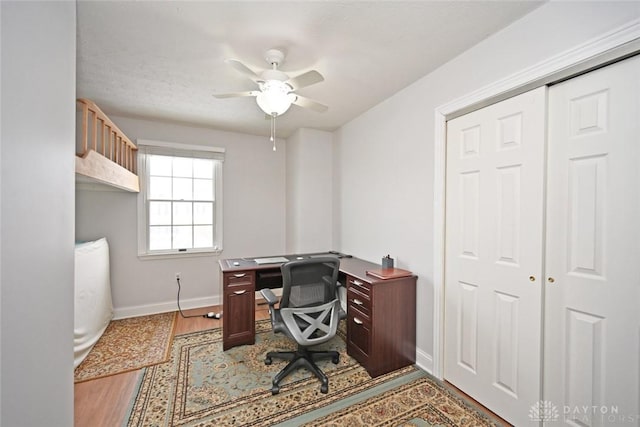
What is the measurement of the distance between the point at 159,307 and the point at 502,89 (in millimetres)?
4437

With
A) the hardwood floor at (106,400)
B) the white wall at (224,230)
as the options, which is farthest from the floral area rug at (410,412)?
the white wall at (224,230)

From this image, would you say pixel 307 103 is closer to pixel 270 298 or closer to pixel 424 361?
pixel 270 298

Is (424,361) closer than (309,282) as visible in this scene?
No

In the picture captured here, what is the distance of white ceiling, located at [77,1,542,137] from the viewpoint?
153 centimetres

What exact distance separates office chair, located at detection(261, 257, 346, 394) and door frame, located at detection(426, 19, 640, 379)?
86 centimetres

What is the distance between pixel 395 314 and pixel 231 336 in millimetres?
1664

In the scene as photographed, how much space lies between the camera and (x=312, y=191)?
12.5ft

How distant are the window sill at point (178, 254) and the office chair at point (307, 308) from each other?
1992mm

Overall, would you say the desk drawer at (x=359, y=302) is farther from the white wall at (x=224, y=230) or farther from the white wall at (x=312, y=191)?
the white wall at (x=224, y=230)

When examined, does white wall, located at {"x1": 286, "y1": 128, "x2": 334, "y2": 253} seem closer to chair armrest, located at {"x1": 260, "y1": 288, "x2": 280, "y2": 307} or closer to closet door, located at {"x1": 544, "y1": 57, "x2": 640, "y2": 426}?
chair armrest, located at {"x1": 260, "y1": 288, "x2": 280, "y2": 307}

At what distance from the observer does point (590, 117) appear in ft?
4.56

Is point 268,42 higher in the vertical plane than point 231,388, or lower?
higher

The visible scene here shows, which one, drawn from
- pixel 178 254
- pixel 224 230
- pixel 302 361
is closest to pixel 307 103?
pixel 302 361

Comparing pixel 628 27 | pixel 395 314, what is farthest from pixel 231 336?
pixel 628 27
